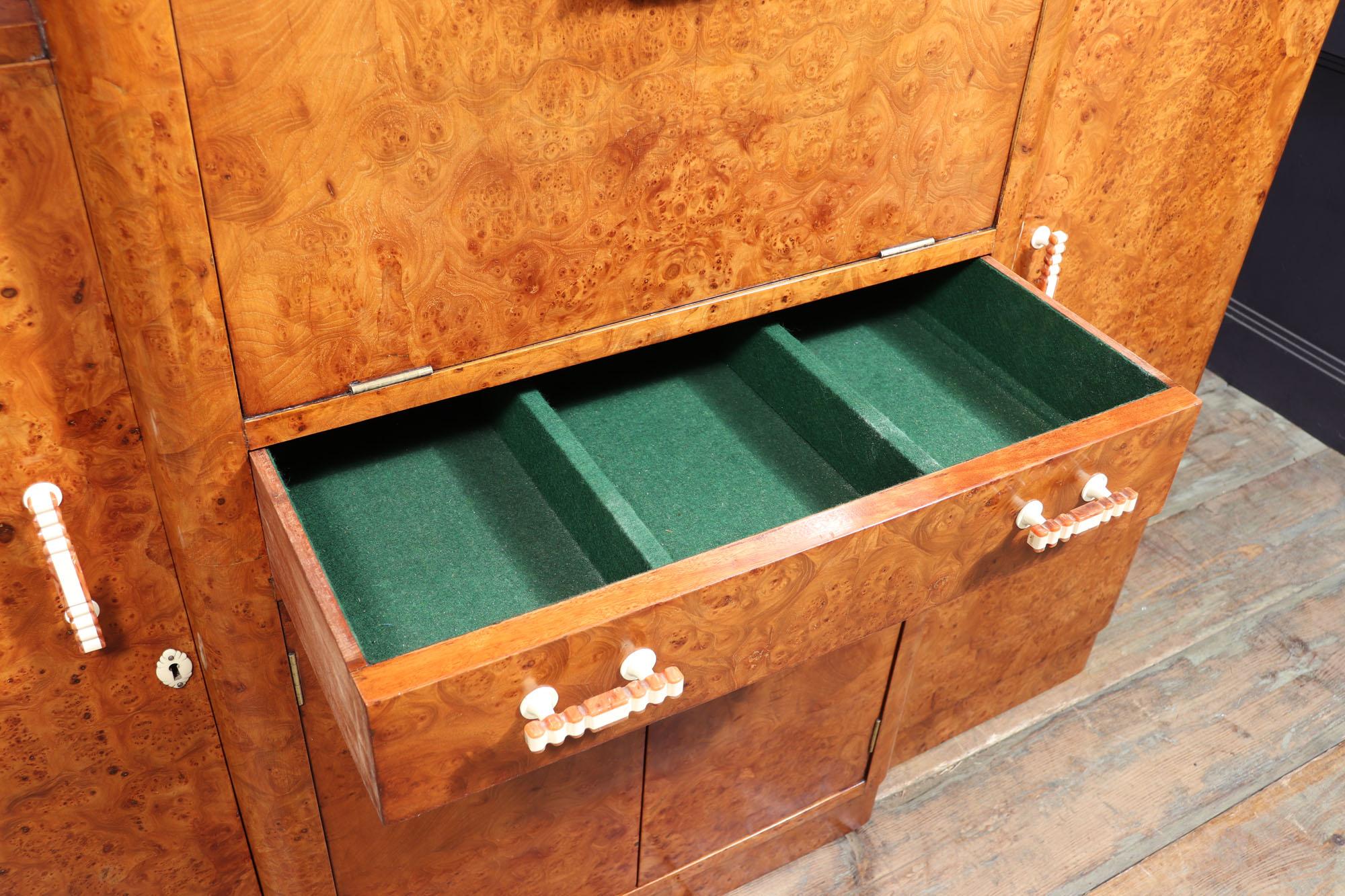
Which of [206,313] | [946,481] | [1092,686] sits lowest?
[1092,686]

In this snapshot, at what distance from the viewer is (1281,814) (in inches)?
65.8

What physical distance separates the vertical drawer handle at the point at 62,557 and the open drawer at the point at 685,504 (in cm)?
16

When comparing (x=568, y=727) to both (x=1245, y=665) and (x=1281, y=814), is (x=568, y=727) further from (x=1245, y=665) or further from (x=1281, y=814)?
(x=1245, y=665)

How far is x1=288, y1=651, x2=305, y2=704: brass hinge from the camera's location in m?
1.18

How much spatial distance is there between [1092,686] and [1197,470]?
627 mm

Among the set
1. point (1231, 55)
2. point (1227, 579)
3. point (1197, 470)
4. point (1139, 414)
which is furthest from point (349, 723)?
point (1197, 470)

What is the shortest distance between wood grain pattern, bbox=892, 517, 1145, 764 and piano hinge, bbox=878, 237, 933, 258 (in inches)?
16.8

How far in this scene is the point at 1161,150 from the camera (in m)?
1.51

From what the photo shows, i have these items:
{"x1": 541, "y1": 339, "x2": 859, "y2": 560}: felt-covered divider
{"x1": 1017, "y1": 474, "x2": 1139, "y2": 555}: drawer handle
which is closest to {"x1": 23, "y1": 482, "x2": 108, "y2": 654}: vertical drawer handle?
{"x1": 541, "y1": 339, "x2": 859, "y2": 560}: felt-covered divider

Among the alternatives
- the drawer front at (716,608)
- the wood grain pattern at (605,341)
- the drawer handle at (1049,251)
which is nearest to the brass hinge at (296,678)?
the drawer front at (716,608)

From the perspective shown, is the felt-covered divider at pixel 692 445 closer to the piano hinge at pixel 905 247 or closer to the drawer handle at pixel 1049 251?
the piano hinge at pixel 905 247

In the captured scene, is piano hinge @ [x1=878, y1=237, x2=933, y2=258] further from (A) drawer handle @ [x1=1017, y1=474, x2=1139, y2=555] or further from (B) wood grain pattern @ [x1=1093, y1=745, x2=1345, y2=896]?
(B) wood grain pattern @ [x1=1093, y1=745, x2=1345, y2=896]

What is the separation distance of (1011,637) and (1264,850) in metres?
0.44

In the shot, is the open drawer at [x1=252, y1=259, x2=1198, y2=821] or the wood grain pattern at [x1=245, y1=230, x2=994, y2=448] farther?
the wood grain pattern at [x1=245, y1=230, x2=994, y2=448]
